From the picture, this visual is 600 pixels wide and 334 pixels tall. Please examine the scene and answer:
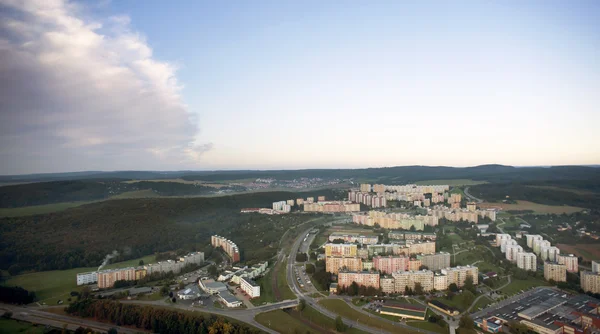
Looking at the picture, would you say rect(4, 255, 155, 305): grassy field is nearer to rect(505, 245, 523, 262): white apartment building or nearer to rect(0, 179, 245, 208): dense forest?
rect(0, 179, 245, 208): dense forest

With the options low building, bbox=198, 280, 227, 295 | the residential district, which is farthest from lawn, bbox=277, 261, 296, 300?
low building, bbox=198, 280, 227, 295

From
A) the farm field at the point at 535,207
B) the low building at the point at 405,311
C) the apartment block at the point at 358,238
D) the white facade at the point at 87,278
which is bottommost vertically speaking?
the low building at the point at 405,311

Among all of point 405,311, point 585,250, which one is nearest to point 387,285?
point 405,311

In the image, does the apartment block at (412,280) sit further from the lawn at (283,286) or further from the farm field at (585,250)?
the farm field at (585,250)

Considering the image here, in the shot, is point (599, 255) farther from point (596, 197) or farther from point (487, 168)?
point (487, 168)

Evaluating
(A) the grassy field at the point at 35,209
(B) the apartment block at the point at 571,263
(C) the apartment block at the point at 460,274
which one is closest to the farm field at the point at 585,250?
(B) the apartment block at the point at 571,263

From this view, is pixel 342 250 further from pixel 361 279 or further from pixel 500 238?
pixel 500 238

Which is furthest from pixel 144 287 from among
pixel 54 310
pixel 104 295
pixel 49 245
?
pixel 49 245
